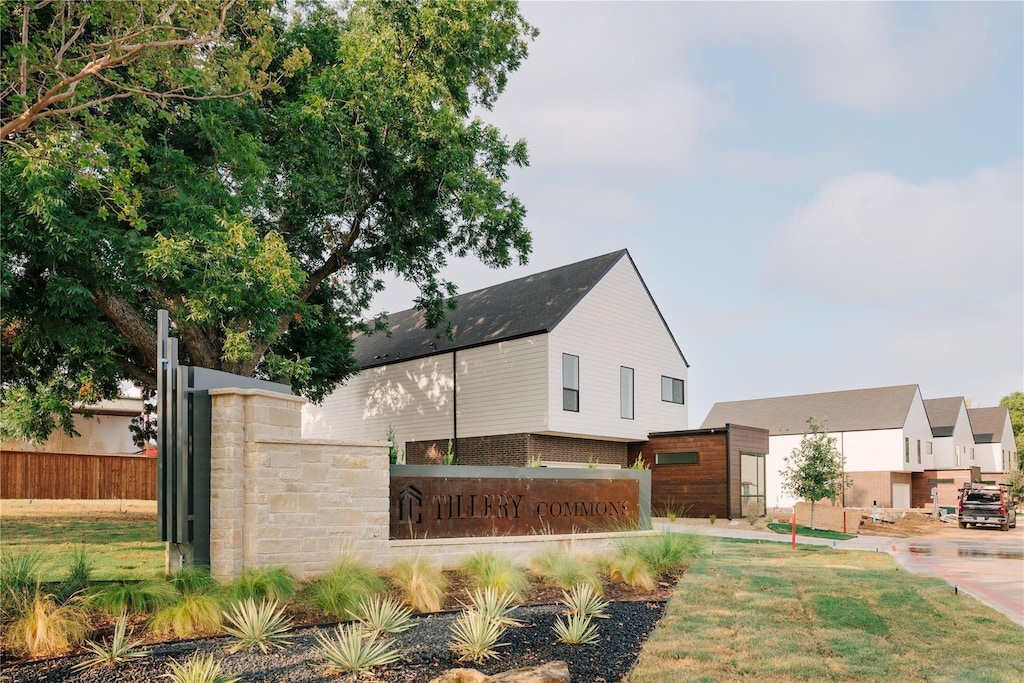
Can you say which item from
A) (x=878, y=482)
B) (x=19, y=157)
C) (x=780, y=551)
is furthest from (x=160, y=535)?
(x=878, y=482)

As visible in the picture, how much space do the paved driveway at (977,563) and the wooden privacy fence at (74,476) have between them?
2290 centimetres

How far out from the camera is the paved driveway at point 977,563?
13398 mm

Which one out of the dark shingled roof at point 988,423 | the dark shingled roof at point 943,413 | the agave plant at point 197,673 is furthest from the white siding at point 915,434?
the agave plant at point 197,673

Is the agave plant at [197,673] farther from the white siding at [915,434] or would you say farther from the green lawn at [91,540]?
the white siding at [915,434]

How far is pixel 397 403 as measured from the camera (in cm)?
3366

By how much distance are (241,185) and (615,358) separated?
17.5 m

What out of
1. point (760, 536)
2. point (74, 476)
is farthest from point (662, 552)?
point (74, 476)

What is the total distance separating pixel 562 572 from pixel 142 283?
10353 millimetres

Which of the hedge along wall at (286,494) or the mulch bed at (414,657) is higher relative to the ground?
the hedge along wall at (286,494)

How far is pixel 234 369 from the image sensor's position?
19562 millimetres

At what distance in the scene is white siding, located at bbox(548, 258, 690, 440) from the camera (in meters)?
28.9

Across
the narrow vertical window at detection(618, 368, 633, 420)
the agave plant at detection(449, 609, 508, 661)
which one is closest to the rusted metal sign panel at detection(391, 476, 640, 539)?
the agave plant at detection(449, 609, 508, 661)

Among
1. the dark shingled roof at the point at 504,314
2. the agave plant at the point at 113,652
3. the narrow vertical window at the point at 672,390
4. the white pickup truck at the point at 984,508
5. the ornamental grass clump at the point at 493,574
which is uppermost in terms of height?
the dark shingled roof at the point at 504,314

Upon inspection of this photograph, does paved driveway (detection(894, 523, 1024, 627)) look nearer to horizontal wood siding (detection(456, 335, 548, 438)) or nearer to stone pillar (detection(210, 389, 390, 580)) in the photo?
stone pillar (detection(210, 389, 390, 580))
